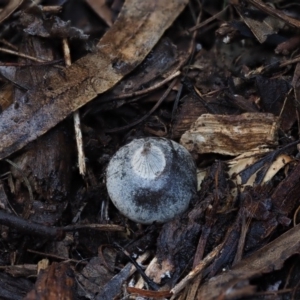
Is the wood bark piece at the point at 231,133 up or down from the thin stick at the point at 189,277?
up

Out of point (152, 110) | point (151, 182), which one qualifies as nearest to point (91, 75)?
point (152, 110)

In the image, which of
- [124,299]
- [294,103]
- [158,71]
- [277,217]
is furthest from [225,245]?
[158,71]

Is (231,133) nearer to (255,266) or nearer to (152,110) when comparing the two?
(152,110)

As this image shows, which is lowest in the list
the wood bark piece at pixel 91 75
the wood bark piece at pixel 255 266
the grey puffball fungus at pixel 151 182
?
the wood bark piece at pixel 255 266

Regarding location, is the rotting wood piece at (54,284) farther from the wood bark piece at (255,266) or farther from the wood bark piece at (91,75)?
the wood bark piece at (91,75)

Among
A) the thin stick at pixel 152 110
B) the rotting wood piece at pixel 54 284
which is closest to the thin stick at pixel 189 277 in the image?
the rotting wood piece at pixel 54 284

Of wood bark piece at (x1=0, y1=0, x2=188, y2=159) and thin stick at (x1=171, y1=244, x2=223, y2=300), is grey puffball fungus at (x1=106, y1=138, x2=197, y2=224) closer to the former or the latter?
thin stick at (x1=171, y1=244, x2=223, y2=300)
